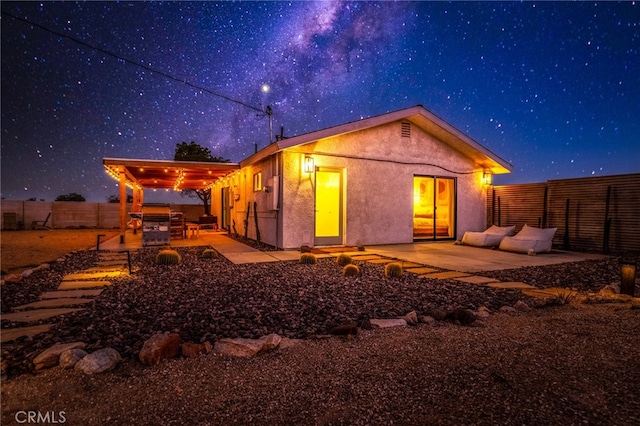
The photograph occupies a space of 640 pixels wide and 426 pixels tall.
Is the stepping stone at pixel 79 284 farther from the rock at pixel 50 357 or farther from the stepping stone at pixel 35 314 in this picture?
the rock at pixel 50 357

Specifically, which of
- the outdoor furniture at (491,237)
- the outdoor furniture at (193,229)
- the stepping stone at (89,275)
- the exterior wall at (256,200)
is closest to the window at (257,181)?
the exterior wall at (256,200)

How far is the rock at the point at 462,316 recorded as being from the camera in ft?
11.4

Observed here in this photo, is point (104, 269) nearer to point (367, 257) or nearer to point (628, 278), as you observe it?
point (367, 257)

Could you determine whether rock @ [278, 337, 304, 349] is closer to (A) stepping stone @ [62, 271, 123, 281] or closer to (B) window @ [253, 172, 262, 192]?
(A) stepping stone @ [62, 271, 123, 281]

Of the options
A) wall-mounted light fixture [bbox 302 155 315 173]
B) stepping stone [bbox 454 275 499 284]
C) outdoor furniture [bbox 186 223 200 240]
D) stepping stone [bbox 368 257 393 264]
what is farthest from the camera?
outdoor furniture [bbox 186 223 200 240]

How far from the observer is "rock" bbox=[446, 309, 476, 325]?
347 centimetres

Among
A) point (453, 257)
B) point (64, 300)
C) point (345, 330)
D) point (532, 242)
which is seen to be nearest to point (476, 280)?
point (453, 257)

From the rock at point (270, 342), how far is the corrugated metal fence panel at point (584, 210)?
35.6ft

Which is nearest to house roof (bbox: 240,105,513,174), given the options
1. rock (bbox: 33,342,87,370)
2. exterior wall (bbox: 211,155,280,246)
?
exterior wall (bbox: 211,155,280,246)

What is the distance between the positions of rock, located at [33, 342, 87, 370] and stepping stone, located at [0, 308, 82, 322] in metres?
1.28

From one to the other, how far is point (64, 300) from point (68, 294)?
0.38 metres

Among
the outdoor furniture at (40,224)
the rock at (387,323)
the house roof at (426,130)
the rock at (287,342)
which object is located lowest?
the rock at (287,342)

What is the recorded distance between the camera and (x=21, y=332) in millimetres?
3039

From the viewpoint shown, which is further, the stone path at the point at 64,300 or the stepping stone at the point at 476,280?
the stepping stone at the point at 476,280
